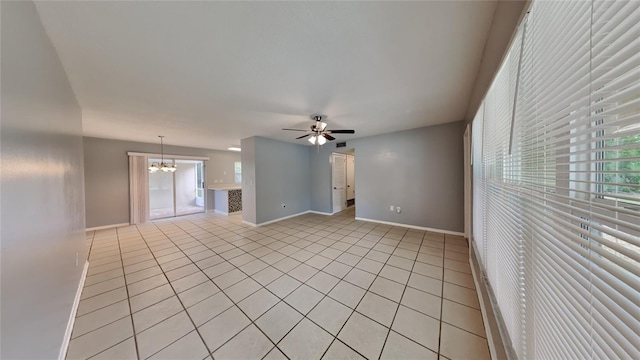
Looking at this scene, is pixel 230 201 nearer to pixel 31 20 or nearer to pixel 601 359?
pixel 31 20

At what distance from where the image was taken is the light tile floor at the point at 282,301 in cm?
148

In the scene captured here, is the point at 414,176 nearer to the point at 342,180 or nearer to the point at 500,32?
the point at 342,180

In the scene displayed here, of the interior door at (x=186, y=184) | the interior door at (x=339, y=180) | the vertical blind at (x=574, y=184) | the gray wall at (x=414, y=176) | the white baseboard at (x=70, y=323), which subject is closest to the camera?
the vertical blind at (x=574, y=184)

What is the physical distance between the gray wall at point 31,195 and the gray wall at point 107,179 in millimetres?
4374

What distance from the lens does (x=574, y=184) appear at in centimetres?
69

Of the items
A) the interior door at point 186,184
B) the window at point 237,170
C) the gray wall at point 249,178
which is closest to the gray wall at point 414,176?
the gray wall at point 249,178

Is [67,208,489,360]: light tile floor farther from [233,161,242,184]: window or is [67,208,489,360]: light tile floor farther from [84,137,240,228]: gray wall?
[233,161,242,184]: window

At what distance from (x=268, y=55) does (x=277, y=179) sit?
3.77 metres

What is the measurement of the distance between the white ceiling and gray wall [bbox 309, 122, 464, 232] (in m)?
1.06

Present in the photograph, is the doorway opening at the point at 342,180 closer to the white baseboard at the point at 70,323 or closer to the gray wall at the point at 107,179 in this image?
the white baseboard at the point at 70,323

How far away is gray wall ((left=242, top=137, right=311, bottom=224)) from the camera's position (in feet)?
15.7

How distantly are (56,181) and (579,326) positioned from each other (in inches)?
125

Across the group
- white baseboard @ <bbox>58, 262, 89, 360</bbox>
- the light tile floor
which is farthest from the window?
white baseboard @ <bbox>58, 262, 89, 360</bbox>

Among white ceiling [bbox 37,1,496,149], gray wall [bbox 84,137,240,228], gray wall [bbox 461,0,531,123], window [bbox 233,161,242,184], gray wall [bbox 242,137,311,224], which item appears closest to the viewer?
gray wall [bbox 461,0,531,123]
